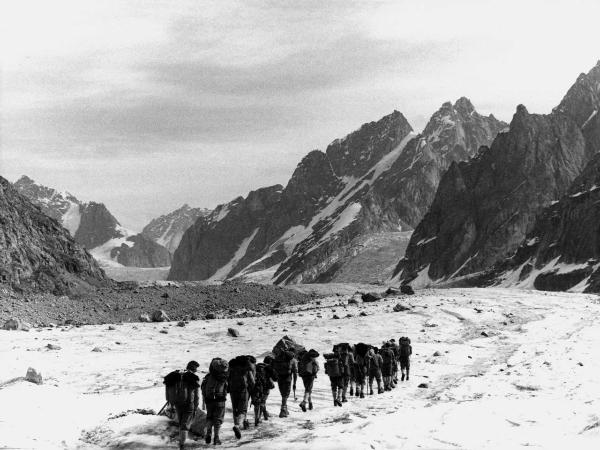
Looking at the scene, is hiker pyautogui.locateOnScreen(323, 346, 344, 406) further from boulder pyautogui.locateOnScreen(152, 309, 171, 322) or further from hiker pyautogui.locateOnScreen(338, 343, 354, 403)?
boulder pyautogui.locateOnScreen(152, 309, 171, 322)

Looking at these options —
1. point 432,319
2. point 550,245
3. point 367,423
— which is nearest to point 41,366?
point 367,423

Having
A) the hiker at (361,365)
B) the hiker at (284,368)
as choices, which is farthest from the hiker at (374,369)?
the hiker at (284,368)

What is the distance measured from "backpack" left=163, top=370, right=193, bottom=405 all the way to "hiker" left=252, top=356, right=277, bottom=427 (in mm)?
2572

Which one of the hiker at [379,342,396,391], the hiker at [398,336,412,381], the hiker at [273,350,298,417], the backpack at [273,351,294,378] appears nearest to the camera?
the hiker at [273,350,298,417]

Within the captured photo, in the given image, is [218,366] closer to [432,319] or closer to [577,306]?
[432,319]

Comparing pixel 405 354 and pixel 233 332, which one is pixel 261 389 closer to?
pixel 405 354

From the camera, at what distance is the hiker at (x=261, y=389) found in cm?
1948

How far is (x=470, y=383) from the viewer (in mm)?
25844

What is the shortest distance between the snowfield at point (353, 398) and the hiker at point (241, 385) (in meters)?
0.58

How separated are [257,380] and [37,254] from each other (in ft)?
172

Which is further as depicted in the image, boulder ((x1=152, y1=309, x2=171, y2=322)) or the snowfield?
boulder ((x1=152, y1=309, x2=171, y2=322))

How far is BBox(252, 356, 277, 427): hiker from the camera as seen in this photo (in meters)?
19.5

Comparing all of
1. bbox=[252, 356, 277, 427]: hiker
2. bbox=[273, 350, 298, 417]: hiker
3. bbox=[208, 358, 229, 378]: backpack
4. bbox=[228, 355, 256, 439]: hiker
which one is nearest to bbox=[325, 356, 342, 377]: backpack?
bbox=[273, 350, 298, 417]: hiker

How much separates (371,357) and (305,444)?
9.95 meters
